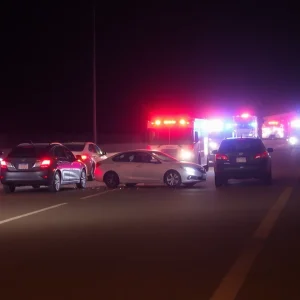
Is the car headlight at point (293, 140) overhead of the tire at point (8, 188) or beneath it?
overhead

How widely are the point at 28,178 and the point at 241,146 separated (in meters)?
7.73

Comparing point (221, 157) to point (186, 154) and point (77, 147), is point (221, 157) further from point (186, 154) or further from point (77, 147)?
point (77, 147)

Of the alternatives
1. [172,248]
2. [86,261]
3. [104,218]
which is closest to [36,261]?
[86,261]

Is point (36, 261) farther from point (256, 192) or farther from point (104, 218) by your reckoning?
point (256, 192)

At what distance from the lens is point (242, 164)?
25.8 meters

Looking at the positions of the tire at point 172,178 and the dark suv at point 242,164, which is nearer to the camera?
the tire at point 172,178

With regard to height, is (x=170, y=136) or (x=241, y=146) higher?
(x=170, y=136)

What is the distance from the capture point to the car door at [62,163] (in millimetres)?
24413

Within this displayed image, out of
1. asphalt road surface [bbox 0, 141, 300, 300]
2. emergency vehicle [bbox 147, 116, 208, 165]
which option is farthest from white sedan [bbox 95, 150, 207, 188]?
emergency vehicle [bbox 147, 116, 208, 165]

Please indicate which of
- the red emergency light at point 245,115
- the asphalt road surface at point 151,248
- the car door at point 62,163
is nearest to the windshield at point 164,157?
the car door at point 62,163

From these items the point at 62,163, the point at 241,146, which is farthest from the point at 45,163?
the point at 241,146

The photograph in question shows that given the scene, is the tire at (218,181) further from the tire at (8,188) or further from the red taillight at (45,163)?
the tire at (8,188)

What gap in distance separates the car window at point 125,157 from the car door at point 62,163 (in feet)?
6.12

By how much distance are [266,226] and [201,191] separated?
913 cm
